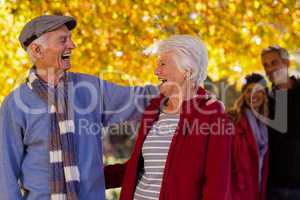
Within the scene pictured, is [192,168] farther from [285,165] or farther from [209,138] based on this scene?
[285,165]

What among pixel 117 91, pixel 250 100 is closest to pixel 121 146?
pixel 250 100

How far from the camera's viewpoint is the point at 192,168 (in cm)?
430

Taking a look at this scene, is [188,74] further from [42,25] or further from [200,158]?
[42,25]

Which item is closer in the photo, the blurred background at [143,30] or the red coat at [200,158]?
the red coat at [200,158]

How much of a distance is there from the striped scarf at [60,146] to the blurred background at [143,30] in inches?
120

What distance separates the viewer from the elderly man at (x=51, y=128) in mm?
4371

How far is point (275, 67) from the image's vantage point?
6316 mm

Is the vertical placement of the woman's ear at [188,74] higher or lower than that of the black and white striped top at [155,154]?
higher

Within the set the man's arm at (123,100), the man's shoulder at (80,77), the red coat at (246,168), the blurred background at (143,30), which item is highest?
the blurred background at (143,30)

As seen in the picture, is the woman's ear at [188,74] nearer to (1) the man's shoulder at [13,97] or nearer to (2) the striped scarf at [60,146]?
(2) the striped scarf at [60,146]

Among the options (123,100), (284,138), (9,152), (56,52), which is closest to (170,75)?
(123,100)

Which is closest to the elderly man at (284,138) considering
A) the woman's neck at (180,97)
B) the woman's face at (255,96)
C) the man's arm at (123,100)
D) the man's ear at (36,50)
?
the woman's face at (255,96)

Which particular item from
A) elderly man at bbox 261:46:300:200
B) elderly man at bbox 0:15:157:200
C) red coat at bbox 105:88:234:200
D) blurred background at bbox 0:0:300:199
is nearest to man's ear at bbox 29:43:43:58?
elderly man at bbox 0:15:157:200

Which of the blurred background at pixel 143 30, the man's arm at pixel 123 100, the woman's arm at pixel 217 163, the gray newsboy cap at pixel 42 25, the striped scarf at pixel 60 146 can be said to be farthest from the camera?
the blurred background at pixel 143 30
